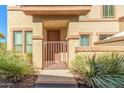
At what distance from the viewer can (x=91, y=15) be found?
23734mm

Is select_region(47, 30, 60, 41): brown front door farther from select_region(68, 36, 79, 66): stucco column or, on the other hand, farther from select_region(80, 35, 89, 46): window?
select_region(68, 36, 79, 66): stucco column

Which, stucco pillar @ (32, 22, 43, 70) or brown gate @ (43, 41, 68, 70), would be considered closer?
stucco pillar @ (32, 22, 43, 70)

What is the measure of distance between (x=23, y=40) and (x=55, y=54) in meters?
3.61

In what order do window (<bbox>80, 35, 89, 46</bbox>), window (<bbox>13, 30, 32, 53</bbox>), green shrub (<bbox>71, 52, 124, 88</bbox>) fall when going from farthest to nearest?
window (<bbox>80, 35, 89, 46</bbox>) < window (<bbox>13, 30, 32, 53</bbox>) < green shrub (<bbox>71, 52, 124, 88</bbox>)

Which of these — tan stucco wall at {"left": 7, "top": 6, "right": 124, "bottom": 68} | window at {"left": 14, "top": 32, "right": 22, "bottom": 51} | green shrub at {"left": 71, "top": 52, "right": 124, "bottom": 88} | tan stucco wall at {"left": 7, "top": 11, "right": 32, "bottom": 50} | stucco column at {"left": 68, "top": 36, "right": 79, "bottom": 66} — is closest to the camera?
green shrub at {"left": 71, "top": 52, "right": 124, "bottom": 88}

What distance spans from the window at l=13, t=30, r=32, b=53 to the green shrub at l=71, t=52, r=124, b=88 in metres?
8.69

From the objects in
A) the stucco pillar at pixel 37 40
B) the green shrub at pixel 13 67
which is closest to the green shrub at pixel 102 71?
the green shrub at pixel 13 67

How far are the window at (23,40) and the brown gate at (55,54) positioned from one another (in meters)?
3.26

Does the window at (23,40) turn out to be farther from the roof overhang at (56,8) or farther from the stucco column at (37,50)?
the roof overhang at (56,8)

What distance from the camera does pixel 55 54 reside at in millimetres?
18875

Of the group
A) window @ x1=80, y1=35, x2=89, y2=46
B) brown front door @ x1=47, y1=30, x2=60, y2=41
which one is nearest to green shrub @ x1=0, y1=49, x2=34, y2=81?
brown front door @ x1=47, y1=30, x2=60, y2=41

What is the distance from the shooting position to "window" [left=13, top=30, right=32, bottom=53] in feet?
70.9
